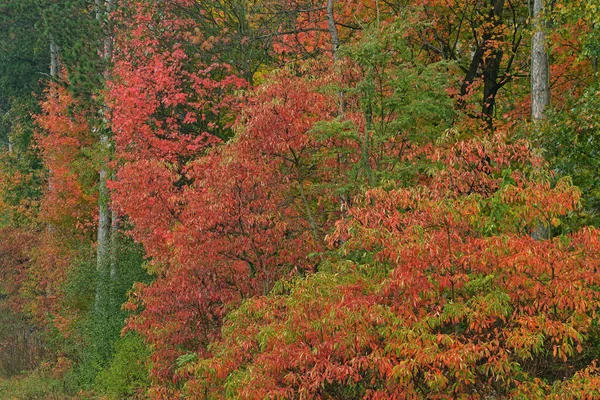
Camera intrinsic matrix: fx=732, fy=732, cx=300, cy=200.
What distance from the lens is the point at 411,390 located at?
855cm

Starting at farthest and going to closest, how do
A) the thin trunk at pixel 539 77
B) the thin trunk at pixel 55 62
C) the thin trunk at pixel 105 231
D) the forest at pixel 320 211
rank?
1. the thin trunk at pixel 55 62
2. the thin trunk at pixel 105 231
3. the thin trunk at pixel 539 77
4. the forest at pixel 320 211

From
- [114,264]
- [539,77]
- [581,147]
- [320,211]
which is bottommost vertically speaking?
[114,264]

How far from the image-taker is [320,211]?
1692 cm

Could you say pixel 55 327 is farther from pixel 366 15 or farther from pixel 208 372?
pixel 208 372

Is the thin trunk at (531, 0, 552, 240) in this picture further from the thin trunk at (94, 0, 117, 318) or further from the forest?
the thin trunk at (94, 0, 117, 318)

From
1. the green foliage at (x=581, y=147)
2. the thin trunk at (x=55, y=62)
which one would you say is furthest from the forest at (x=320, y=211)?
the thin trunk at (x=55, y=62)

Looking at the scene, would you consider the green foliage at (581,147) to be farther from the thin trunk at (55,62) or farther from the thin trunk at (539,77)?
the thin trunk at (55,62)

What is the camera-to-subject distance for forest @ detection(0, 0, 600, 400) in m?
8.76

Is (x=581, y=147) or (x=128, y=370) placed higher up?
(x=581, y=147)

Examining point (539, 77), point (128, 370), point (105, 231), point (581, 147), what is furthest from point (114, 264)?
point (581, 147)

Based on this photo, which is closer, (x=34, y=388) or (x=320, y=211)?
(x=320, y=211)

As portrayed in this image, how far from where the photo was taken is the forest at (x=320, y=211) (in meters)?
8.76

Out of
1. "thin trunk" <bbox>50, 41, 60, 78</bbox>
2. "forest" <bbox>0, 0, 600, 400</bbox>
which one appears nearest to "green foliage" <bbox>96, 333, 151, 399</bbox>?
"forest" <bbox>0, 0, 600, 400</bbox>

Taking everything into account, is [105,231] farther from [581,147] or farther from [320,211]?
[581,147]
